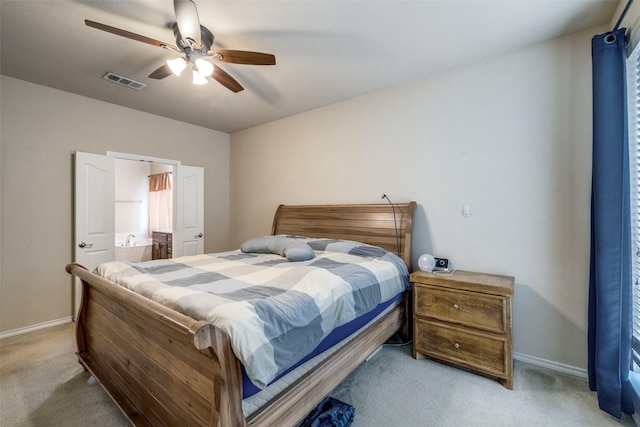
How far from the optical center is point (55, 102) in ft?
10.5

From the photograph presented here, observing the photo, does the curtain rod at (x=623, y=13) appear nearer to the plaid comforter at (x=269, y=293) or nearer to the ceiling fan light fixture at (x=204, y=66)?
the plaid comforter at (x=269, y=293)

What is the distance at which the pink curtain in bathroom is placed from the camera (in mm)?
5988

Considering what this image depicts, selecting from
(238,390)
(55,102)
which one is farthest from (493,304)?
(55,102)

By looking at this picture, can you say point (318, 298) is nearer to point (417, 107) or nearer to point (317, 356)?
point (317, 356)

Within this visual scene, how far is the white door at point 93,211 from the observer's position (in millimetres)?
3295

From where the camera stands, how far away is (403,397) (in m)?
1.92

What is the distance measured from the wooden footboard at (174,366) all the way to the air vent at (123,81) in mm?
2008

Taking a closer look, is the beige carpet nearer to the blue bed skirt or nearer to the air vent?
the blue bed skirt

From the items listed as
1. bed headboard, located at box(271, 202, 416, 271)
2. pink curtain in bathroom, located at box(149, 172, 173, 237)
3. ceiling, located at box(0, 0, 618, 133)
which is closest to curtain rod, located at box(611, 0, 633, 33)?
ceiling, located at box(0, 0, 618, 133)

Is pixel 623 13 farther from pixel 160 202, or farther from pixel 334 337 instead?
pixel 160 202

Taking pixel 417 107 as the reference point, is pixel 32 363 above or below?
below

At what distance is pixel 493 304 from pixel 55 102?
4.95m

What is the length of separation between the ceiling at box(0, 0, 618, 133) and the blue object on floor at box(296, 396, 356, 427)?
8.55 ft

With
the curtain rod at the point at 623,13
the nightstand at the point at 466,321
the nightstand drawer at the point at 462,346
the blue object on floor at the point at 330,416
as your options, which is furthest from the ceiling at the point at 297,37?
the blue object on floor at the point at 330,416
